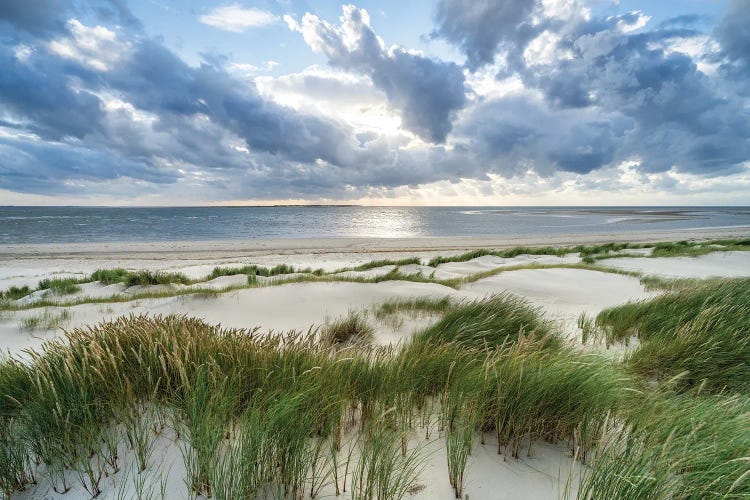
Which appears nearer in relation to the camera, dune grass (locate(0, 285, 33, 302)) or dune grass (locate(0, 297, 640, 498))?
dune grass (locate(0, 297, 640, 498))

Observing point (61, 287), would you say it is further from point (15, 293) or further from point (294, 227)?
point (294, 227)

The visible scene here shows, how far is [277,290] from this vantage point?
306 inches

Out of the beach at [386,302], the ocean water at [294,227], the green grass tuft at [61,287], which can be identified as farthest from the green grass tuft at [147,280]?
the ocean water at [294,227]

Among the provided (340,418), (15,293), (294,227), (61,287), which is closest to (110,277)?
(61,287)

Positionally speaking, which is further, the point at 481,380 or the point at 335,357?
the point at 335,357

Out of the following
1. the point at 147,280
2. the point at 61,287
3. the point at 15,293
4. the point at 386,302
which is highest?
the point at 386,302

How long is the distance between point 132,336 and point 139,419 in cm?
104

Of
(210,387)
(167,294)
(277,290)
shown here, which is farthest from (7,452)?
(167,294)

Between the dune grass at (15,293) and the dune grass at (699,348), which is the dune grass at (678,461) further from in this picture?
the dune grass at (15,293)

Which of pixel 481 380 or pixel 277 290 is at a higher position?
pixel 481 380

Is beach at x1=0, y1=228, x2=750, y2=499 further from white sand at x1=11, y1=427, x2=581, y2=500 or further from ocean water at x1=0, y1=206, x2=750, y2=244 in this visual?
ocean water at x1=0, y1=206, x2=750, y2=244

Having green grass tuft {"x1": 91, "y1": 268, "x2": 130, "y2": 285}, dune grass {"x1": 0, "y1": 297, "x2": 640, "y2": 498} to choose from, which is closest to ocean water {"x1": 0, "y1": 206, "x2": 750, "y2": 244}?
green grass tuft {"x1": 91, "y1": 268, "x2": 130, "y2": 285}

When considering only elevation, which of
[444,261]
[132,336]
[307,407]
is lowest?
[444,261]

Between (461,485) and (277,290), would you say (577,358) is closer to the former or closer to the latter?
(461,485)
